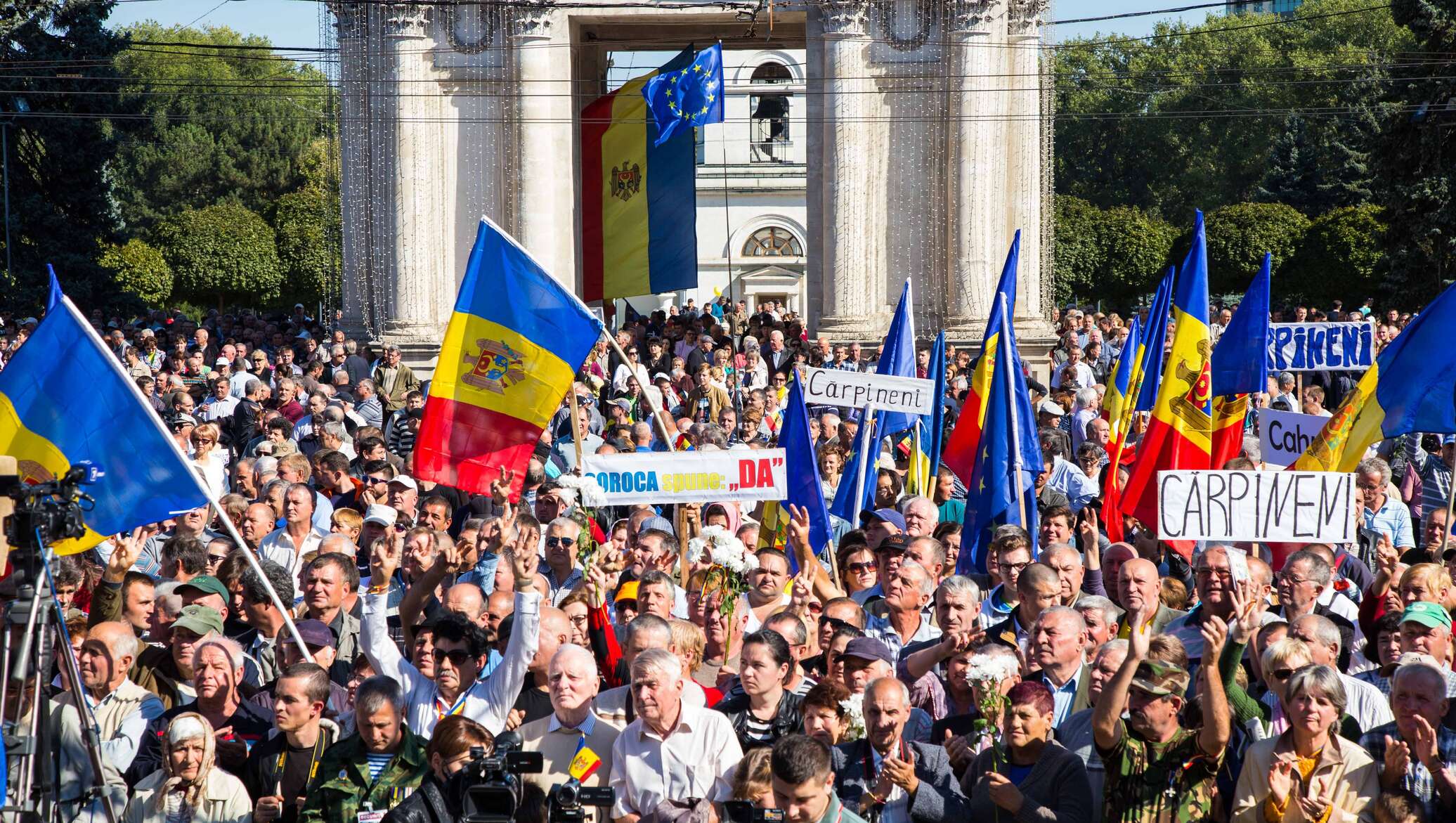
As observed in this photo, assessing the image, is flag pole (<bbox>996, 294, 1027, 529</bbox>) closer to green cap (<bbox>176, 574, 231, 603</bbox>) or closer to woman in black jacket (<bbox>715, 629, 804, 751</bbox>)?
woman in black jacket (<bbox>715, 629, 804, 751</bbox>)

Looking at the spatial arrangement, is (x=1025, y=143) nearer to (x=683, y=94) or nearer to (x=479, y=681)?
(x=683, y=94)

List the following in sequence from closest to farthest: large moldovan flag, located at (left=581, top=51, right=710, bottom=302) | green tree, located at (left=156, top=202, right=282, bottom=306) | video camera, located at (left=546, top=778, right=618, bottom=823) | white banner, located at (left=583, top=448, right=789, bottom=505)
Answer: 1. video camera, located at (left=546, top=778, right=618, bottom=823)
2. white banner, located at (left=583, top=448, right=789, bottom=505)
3. large moldovan flag, located at (left=581, top=51, right=710, bottom=302)
4. green tree, located at (left=156, top=202, right=282, bottom=306)

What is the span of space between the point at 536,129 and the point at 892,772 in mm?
23396

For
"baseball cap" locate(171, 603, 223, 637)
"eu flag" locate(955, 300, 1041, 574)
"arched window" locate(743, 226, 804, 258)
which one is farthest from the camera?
"arched window" locate(743, 226, 804, 258)

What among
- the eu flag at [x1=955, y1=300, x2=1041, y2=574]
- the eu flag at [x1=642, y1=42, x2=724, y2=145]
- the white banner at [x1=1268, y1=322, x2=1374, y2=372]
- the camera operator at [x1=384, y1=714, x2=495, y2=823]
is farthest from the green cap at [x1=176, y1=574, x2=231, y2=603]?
the eu flag at [x1=642, y1=42, x2=724, y2=145]

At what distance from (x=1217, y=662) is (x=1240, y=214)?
52.7 meters

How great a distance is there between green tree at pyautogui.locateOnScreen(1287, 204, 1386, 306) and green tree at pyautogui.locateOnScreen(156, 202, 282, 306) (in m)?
31.8

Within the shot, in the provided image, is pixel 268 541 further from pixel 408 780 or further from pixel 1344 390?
pixel 1344 390

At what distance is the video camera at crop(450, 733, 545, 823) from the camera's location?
5617mm

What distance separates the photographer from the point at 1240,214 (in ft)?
187

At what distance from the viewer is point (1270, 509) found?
27.6ft

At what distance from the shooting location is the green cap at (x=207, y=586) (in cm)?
915

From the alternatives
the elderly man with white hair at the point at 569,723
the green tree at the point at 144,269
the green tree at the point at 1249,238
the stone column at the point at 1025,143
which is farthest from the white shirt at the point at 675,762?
the green tree at the point at 1249,238

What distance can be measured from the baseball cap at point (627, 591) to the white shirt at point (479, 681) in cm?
143
